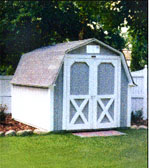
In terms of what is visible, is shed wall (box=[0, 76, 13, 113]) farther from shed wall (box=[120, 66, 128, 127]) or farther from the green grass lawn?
shed wall (box=[120, 66, 128, 127])

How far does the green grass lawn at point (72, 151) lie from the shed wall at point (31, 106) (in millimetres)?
886

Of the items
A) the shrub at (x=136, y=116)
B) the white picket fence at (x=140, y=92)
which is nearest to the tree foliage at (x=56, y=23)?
the white picket fence at (x=140, y=92)

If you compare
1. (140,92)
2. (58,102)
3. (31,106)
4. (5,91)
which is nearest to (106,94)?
(58,102)

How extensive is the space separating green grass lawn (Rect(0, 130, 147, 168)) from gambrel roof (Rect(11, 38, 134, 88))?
1681 millimetres

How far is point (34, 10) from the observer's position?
39.5 feet

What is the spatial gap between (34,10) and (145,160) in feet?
21.7

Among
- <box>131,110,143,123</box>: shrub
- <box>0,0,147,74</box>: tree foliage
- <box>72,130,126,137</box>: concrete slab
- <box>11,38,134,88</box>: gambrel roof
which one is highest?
<box>0,0,147,74</box>: tree foliage

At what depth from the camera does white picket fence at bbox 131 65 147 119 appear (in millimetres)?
12977

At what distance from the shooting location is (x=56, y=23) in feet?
40.9

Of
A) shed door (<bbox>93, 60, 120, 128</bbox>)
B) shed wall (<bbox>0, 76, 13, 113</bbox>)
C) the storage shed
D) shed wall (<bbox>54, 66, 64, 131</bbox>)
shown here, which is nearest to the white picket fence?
the storage shed

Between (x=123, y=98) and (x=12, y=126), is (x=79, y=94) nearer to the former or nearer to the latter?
(x=123, y=98)

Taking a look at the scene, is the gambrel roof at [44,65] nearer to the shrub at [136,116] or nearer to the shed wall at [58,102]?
the shed wall at [58,102]

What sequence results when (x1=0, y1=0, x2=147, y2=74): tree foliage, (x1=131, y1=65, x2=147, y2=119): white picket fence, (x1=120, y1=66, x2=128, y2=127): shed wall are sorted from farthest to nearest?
1. (x1=131, y1=65, x2=147, y2=119): white picket fence
2. (x1=0, y1=0, x2=147, y2=74): tree foliage
3. (x1=120, y1=66, x2=128, y2=127): shed wall

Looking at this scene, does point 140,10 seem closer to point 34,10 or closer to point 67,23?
point 67,23
